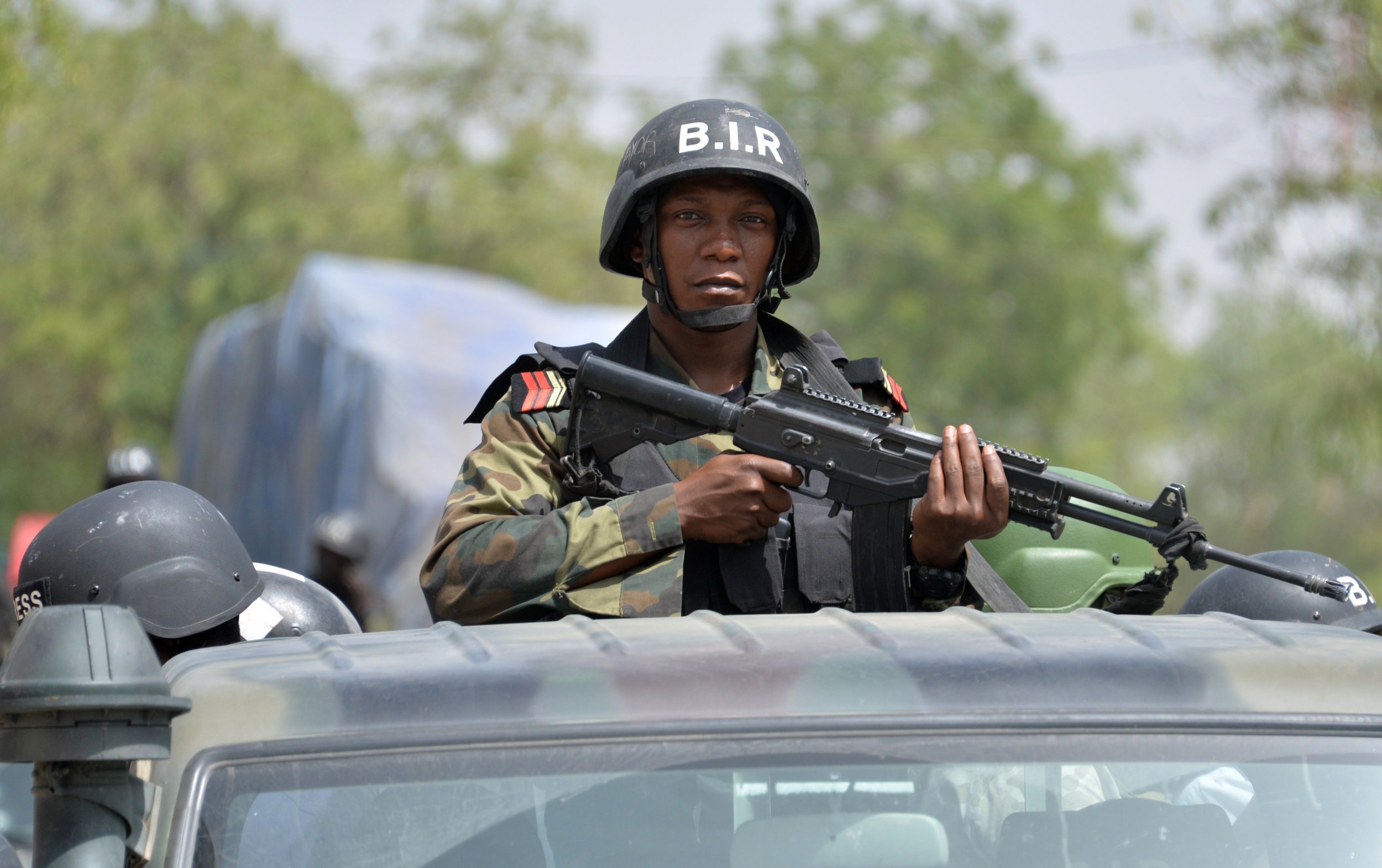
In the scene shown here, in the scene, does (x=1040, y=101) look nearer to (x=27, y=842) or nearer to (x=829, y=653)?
(x=27, y=842)

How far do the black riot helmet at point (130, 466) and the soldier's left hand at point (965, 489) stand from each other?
5457mm

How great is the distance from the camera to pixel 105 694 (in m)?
1.48

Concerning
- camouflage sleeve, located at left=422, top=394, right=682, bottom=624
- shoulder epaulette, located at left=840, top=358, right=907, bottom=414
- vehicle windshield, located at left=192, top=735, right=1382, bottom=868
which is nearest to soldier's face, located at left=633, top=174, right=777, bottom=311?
shoulder epaulette, located at left=840, top=358, right=907, bottom=414

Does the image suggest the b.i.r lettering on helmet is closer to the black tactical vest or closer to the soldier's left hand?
the black tactical vest

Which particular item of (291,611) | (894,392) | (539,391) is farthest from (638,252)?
(291,611)

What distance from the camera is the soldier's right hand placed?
2.67 metres

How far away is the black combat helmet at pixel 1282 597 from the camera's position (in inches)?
143

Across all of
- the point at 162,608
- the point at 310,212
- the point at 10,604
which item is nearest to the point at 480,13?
the point at 310,212

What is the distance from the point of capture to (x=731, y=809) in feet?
5.31

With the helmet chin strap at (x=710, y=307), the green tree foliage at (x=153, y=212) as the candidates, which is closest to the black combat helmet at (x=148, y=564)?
the helmet chin strap at (x=710, y=307)

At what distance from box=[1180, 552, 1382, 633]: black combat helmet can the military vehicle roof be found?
6.08ft

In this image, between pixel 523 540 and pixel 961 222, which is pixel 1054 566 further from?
pixel 961 222

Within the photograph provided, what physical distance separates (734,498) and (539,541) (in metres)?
0.32

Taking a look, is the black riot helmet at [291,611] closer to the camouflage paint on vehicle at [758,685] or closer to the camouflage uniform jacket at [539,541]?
the camouflage uniform jacket at [539,541]
